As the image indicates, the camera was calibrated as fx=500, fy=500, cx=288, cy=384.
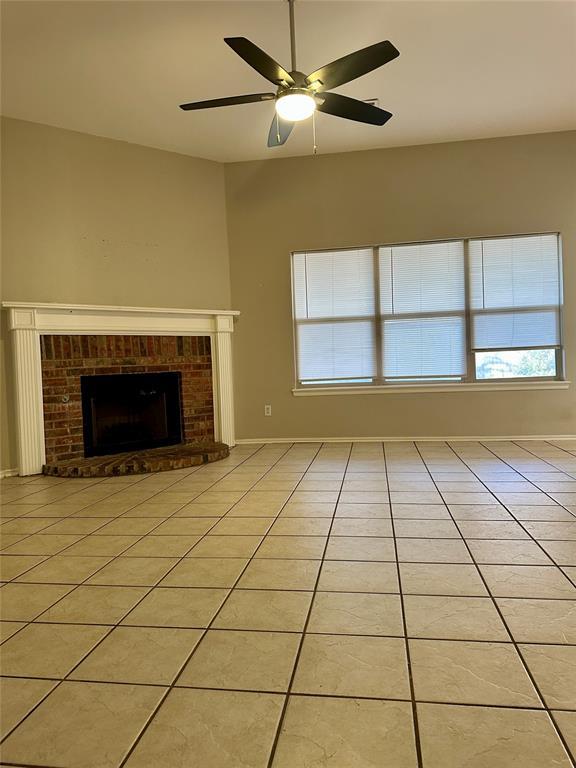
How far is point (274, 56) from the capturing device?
11.9ft

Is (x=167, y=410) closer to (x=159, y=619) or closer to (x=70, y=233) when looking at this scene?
(x=70, y=233)

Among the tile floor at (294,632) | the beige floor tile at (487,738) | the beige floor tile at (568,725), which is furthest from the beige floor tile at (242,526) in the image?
the beige floor tile at (568,725)

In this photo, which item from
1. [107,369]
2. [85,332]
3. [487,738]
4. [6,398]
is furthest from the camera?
[107,369]

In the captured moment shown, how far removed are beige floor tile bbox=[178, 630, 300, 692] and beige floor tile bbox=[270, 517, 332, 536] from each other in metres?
0.98

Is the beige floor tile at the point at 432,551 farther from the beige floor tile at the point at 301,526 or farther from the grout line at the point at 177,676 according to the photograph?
the grout line at the point at 177,676

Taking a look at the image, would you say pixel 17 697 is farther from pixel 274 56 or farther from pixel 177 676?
pixel 274 56

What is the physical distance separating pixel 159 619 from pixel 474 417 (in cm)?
429

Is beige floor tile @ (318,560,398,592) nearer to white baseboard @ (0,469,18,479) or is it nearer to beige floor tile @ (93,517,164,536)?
beige floor tile @ (93,517,164,536)

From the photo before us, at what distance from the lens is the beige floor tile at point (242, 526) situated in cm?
271

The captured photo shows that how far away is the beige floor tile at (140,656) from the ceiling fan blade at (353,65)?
2.79 meters

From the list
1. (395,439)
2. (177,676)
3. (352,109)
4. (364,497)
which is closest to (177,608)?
(177,676)

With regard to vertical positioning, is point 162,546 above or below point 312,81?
below

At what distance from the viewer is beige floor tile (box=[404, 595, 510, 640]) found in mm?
1654

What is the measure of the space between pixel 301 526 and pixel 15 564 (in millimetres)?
1436
